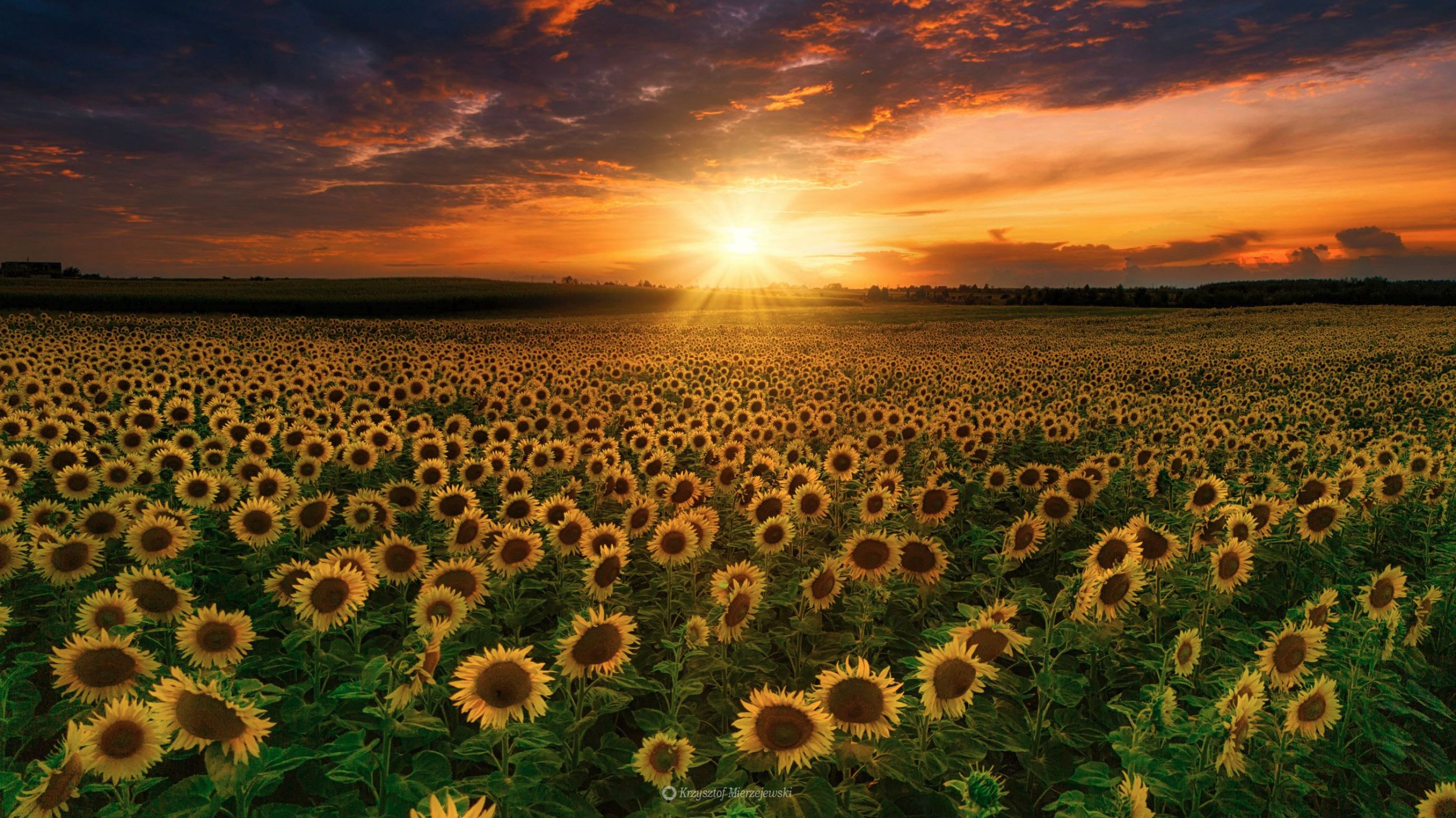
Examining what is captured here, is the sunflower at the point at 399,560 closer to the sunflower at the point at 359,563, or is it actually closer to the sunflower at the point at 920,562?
the sunflower at the point at 359,563

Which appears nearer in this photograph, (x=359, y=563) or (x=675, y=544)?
(x=359, y=563)

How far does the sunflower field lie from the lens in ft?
10.8

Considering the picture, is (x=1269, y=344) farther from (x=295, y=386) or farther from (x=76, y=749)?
(x=76, y=749)

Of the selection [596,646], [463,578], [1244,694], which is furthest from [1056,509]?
[463,578]

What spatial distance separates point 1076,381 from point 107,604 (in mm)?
21295

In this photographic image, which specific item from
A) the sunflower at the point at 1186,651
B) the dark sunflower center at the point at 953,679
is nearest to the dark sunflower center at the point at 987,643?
the dark sunflower center at the point at 953,679

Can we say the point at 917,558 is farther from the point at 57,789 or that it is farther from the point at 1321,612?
the point at 57,789

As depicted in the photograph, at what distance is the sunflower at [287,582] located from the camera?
14.1 feet

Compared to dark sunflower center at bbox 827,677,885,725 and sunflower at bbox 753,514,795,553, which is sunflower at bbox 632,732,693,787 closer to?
dark sunflower center at bbox 827,677,885,725

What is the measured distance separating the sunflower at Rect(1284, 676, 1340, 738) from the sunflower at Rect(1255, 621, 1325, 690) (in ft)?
0.79

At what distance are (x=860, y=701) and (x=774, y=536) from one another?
8.47 feet

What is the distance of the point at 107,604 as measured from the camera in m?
3.96

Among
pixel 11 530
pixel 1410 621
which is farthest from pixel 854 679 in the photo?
pixel 11 530

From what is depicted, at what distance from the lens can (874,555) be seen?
520 centimetres
